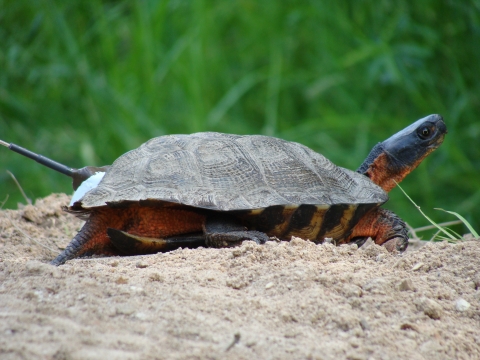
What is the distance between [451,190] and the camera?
5.19m

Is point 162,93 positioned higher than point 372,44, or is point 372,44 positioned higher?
point 372,44

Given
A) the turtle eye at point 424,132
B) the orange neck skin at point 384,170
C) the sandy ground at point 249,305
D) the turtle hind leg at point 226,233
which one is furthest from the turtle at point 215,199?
the turtle eye at point 424,132

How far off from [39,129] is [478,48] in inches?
166

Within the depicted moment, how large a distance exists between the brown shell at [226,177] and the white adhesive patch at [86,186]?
8 centimetres

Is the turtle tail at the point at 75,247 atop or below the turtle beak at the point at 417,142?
below

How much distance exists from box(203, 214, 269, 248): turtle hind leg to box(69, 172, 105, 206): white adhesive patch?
21.7 inches

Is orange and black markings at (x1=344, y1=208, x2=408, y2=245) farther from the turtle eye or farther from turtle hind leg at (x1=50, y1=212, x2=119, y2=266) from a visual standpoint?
turtle hind leg at (x1=50, y1=212, x2=119, y2=266)

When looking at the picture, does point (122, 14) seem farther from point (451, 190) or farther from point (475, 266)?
point (475, 266)

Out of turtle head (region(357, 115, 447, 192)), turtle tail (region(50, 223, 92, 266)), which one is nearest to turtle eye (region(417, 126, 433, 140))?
turtle head (region(357, 115, 447, 192))

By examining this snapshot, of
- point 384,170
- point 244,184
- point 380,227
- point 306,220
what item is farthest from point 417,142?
point 244,184

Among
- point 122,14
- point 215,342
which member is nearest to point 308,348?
point 215,342

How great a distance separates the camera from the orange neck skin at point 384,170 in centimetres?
322

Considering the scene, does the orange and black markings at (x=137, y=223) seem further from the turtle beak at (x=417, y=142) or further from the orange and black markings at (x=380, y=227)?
the turtle beak at (x=417, y=142)

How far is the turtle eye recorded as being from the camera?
3.18 m
